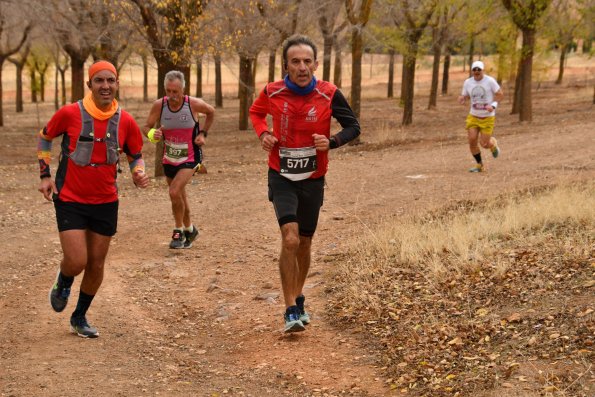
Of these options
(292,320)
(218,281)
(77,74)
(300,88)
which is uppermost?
(300,88)

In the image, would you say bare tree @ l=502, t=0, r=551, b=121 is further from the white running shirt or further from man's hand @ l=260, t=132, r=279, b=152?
man's hand @ l=260, t=132, r=279, b=152

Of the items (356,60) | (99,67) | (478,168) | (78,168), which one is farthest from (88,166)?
(356,60)

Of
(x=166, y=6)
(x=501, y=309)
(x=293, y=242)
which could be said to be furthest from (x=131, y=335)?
(x=166, y=6)

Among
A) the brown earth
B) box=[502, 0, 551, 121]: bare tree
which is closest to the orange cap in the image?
the brown earth

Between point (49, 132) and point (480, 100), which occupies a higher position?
point (49, 132)

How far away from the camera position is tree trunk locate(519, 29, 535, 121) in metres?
23.9

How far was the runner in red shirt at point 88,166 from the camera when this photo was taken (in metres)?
5.83

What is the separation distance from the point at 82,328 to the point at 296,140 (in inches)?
87.9

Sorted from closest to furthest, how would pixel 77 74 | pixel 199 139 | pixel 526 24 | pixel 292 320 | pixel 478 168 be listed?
pixel 292 320
pixel 199 139
pixel 478 168
pixel 526 24
pixel 77 74

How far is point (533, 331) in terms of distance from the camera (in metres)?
5.64

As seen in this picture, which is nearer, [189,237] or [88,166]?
[88,166]

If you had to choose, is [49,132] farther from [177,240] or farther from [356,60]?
[356,60]

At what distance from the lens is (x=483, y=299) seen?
6.46 meters

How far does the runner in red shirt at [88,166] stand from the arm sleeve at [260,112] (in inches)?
37.6
